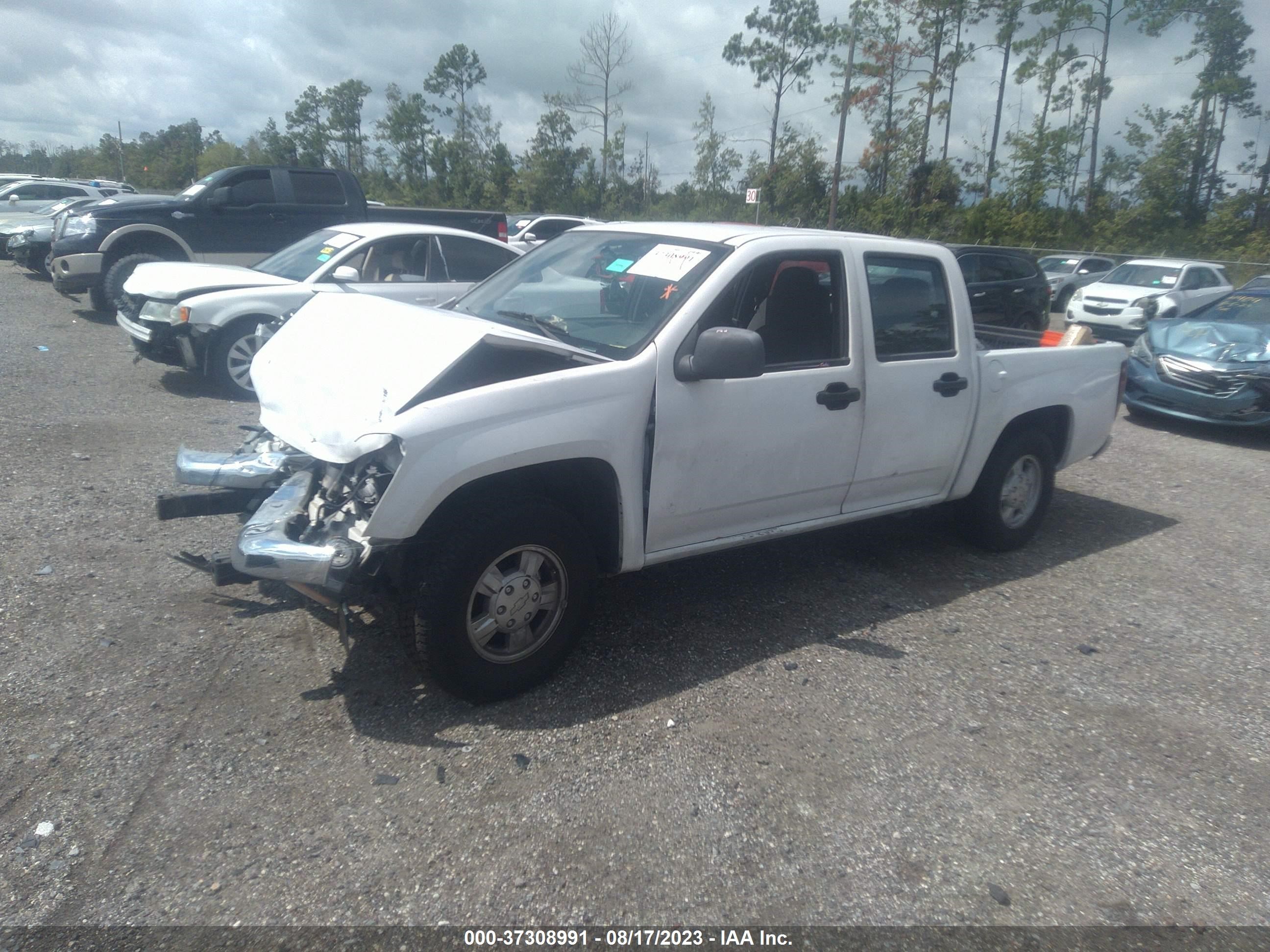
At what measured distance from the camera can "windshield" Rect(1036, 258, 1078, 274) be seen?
882 inches

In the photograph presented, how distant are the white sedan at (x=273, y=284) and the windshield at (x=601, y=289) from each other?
3.19 m

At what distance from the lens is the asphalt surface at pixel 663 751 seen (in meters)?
2.66

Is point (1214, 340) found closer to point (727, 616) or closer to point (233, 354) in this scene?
point (727, 616)

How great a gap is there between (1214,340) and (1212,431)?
1018 mm

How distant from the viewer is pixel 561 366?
140 inches

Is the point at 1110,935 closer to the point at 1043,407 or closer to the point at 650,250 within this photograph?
the point at 650,250

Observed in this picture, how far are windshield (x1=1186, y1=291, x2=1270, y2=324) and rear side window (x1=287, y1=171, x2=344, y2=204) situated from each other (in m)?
10.7

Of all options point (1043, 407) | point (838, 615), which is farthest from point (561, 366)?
point (1043, 407)

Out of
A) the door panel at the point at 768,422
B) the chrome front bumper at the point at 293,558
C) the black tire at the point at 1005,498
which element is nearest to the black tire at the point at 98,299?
the chrome front bumper at the point at 293,558

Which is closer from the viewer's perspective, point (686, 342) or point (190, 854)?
point (190, 854)

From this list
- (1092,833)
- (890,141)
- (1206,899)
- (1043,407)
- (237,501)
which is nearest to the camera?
(1206,899)

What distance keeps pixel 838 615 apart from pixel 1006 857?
68.8 inches

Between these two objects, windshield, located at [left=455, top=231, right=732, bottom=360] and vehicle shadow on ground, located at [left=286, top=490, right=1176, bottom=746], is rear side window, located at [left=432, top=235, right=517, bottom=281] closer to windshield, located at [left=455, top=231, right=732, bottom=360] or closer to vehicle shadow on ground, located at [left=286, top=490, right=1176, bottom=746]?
windshield, located at [left=455, top=231, right=732, bottom=360]

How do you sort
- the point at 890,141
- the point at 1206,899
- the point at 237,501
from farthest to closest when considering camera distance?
the point at 890,141 → the point at 237,501 → the point at 1206,899
